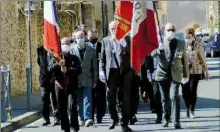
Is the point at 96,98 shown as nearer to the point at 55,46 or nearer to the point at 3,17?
the point at 55,46

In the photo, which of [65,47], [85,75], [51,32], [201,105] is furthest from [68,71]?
[201,105]

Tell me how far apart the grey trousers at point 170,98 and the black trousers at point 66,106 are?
1543mm

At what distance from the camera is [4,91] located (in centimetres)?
1072

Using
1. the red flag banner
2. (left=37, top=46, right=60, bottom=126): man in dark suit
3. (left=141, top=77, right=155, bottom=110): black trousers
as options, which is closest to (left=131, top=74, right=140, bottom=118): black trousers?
the red flag banner

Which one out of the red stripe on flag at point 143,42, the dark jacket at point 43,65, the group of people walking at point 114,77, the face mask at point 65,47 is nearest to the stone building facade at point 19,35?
the dark jacket at point 43,65

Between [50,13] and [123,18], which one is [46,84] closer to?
[50,13]

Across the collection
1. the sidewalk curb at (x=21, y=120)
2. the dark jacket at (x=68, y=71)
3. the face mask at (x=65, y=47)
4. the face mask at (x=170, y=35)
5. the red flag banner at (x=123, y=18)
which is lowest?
the sidewalk curb at (x=21, y=120)

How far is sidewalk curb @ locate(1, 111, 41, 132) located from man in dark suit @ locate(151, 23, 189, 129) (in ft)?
8.75

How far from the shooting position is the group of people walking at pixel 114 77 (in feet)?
29.2

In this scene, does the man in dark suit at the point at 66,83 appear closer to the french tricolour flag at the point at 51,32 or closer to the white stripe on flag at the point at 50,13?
the french tricolour flag at the point at 51,32

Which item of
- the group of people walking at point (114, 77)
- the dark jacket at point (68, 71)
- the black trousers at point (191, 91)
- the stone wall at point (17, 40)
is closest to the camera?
the dark jacket at point (68, 71)

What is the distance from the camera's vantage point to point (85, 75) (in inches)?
407

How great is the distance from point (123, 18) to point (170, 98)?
1.55 m

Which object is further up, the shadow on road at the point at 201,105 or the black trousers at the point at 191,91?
the black trousers at the point at 191,91
